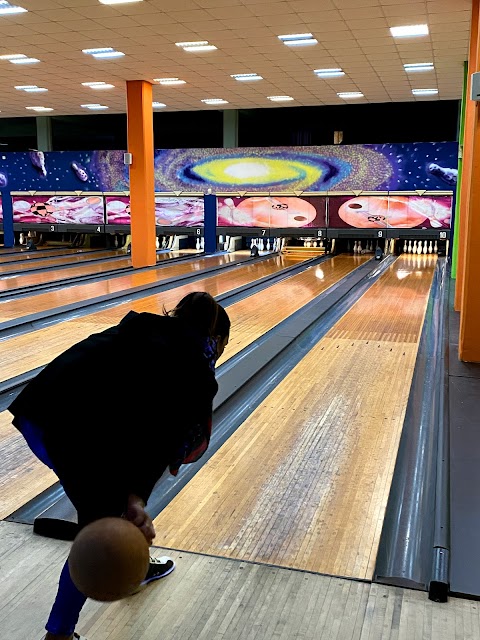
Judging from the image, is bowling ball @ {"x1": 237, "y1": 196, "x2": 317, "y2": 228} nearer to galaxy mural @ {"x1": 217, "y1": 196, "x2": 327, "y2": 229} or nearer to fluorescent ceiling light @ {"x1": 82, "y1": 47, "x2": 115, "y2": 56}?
galaxy mural @ {"x1": 217, "y1": 196, "x2": 327, "y2": 229}

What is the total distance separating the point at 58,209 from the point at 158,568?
1431 cm

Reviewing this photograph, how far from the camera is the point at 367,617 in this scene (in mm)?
1799

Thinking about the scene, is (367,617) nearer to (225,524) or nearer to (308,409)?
(225,524)

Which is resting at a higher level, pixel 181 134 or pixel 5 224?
pixel 181 134

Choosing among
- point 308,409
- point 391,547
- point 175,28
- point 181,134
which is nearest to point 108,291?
point 175,28

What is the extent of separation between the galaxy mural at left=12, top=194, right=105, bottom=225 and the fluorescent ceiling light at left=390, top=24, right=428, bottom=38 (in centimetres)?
887

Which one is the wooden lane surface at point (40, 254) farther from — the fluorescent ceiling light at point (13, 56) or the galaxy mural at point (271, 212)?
the fluorescent ceiling light at point (13, 56)

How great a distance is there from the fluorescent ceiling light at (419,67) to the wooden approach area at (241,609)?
8.63 meters

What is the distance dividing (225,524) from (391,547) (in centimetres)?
59

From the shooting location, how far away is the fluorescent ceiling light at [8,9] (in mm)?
6555

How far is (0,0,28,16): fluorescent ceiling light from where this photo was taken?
21.5 ft

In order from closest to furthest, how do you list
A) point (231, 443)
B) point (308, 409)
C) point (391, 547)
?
point (391, 547) < point (231, 443) < point (308, 409)

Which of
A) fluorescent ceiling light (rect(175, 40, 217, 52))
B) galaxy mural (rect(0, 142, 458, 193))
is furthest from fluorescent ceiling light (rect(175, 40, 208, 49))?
galaxy mural (rect(0, 142, 458, 193))

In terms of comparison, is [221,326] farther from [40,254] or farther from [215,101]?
[40,254]
